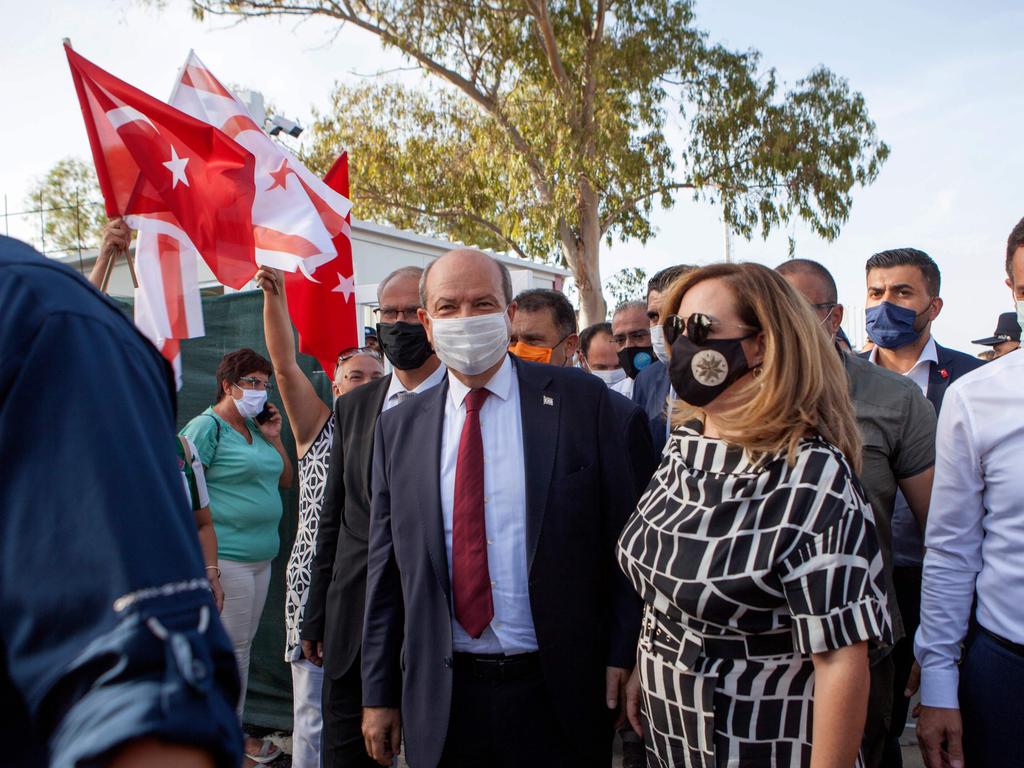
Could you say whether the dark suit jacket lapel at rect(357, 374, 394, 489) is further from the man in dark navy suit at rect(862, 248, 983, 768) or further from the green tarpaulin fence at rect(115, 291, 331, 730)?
the man in dark navy suit at rect(862, 248, 983, 768)

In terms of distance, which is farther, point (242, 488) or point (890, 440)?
point (242, 488)

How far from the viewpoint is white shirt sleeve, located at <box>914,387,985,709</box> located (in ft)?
7.78

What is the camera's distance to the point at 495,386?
9.56ft

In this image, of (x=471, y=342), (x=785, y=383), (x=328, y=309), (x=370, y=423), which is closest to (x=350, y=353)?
(x=328, y=309)

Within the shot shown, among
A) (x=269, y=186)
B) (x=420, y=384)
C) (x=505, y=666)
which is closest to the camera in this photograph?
(x=505, y=666)

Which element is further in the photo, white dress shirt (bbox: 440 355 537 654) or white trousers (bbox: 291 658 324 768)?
white trousers (bbox: 291 658 324 768)

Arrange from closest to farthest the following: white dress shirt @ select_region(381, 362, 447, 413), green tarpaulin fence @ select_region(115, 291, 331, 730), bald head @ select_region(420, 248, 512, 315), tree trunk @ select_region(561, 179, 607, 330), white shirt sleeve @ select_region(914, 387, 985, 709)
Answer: white shirt sleeve @ select_region(914, 387, 985, 709)
bald head @ select_region(420, 248, 512, 315)
white dress shirt @ select_region(381, 362, 447, 413)
green tarpaulin fence @ select_region(115, 291, 331, 730)
tree trunk @ select_region(561, 179, 607, 330)

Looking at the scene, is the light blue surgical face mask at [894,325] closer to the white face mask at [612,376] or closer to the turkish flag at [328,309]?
the white face mask at [612,376]

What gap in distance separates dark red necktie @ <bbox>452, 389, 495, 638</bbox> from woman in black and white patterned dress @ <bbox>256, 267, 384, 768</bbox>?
1.56 metres

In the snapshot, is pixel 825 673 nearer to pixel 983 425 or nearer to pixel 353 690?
pixel 983 425

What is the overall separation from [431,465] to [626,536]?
709 millimetres

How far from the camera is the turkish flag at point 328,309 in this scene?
512 centimetres

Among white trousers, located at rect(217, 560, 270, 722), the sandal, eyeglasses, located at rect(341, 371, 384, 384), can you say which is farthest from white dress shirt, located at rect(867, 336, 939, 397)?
the sandal

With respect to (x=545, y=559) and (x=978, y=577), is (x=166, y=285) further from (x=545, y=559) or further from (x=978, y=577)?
(x=978, y=577)
